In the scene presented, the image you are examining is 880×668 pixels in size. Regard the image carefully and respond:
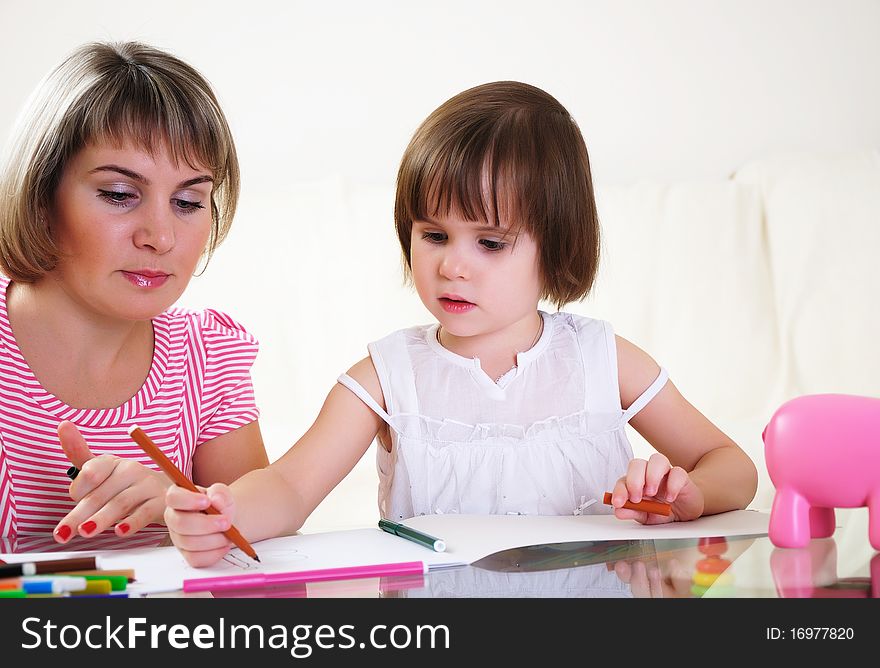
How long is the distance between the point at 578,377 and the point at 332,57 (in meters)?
1.32

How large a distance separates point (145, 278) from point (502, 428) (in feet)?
1.18

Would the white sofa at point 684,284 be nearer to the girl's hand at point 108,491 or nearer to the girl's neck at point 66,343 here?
the girl's neck at point 66,343

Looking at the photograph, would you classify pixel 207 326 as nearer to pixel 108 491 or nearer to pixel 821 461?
pixel 108 491

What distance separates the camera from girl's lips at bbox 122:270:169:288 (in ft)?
2.84

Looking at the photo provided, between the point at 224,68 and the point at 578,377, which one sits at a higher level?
the point at 224,68

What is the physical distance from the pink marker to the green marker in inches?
1.9

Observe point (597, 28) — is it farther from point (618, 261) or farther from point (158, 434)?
point (158, 434)

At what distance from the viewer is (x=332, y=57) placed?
2.09 metres

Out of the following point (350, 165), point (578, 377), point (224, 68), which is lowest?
point (578, 377)

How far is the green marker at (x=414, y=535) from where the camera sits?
0.68 meters

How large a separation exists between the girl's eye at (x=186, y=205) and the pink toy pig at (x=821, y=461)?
1.76 ft

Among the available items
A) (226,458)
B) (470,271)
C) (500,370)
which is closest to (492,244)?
(470,271)
